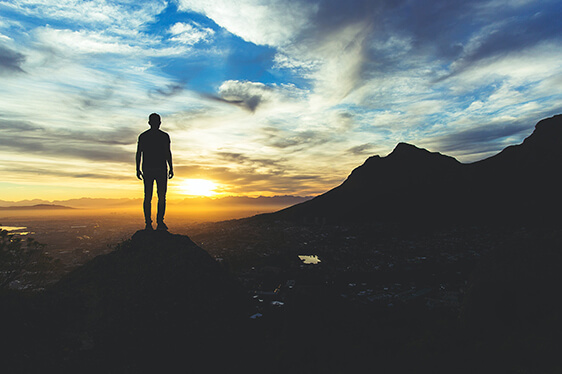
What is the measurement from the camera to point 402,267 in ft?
40.6

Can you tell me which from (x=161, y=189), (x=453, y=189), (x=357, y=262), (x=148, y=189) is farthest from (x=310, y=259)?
(x=453, y=189)

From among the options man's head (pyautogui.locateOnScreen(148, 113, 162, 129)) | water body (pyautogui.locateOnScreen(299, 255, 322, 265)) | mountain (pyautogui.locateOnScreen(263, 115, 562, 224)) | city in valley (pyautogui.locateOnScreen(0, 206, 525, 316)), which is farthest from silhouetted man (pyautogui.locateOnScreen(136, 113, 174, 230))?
mountain (pyautogui.locateOnScreen(263, 115, 562, 224))

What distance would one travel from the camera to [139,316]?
5.07 meters

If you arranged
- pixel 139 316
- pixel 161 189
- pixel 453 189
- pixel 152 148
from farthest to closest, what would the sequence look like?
pixel 453 189, pixel 161 189, pixel 152 148, pixel 139 316

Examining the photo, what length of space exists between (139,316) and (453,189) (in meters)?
31.3

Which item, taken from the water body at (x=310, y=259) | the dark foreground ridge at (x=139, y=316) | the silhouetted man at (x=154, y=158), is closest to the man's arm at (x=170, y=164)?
the silhouetted man at (x=154, y=158)

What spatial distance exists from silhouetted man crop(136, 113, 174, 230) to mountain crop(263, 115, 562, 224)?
2103 centimetres

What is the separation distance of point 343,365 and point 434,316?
12.4ft

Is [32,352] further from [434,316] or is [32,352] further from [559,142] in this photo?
[559,142]

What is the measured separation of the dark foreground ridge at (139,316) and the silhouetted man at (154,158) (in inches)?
46.5

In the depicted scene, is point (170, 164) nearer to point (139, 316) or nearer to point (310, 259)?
point (139, 316)

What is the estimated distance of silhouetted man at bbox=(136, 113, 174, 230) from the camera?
6.95 metres

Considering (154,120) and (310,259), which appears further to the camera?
(310,259)

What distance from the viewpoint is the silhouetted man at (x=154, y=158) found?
695 centimetres
